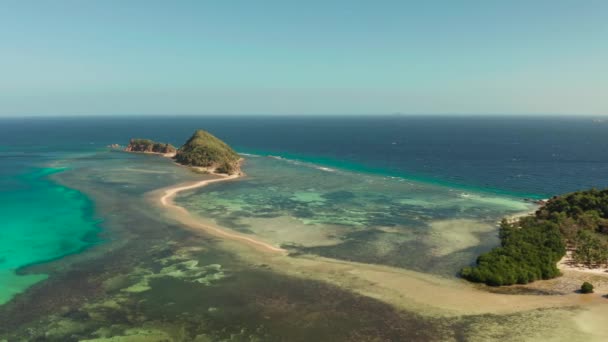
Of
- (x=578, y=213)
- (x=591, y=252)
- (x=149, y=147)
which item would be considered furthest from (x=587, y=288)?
(x=149, y=147)

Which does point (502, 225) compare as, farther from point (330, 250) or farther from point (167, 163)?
point (167, 163)

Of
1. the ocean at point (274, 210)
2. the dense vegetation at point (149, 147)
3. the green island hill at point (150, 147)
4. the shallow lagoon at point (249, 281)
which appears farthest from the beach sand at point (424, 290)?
the dense vegetation at point (149, 147)

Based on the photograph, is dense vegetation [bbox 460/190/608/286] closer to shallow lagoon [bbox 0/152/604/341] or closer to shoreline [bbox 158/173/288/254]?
shallow lagoon [bbox 0/152/604/341]

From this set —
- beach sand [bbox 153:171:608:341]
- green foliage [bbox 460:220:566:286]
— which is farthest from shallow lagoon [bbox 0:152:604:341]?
green foliage [bbox 460:220:566:286]

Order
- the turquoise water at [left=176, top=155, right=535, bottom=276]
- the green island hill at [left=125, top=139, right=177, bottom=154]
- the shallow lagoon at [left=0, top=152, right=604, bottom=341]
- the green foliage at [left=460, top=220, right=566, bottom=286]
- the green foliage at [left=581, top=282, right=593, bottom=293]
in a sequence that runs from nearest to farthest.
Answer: the shallow lagoon at [left=0, top=152, right=604, bottom=341] → the green foliage at [left=581, top=282, right=593, bottom=293] → the green foliage at [left=460, top=220, right=566, bottom=286] → the turquoise water at [left=176, top=155, right=535, bottom=276] → the green island hill at [left=125, top=139, right=177, bottom=154]

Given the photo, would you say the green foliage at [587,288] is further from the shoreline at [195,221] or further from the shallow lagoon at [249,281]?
the shoreline at [195,221]

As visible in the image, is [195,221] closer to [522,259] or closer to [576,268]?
[522,259]

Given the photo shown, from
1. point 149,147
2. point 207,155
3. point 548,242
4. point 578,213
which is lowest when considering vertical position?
point 548,242
